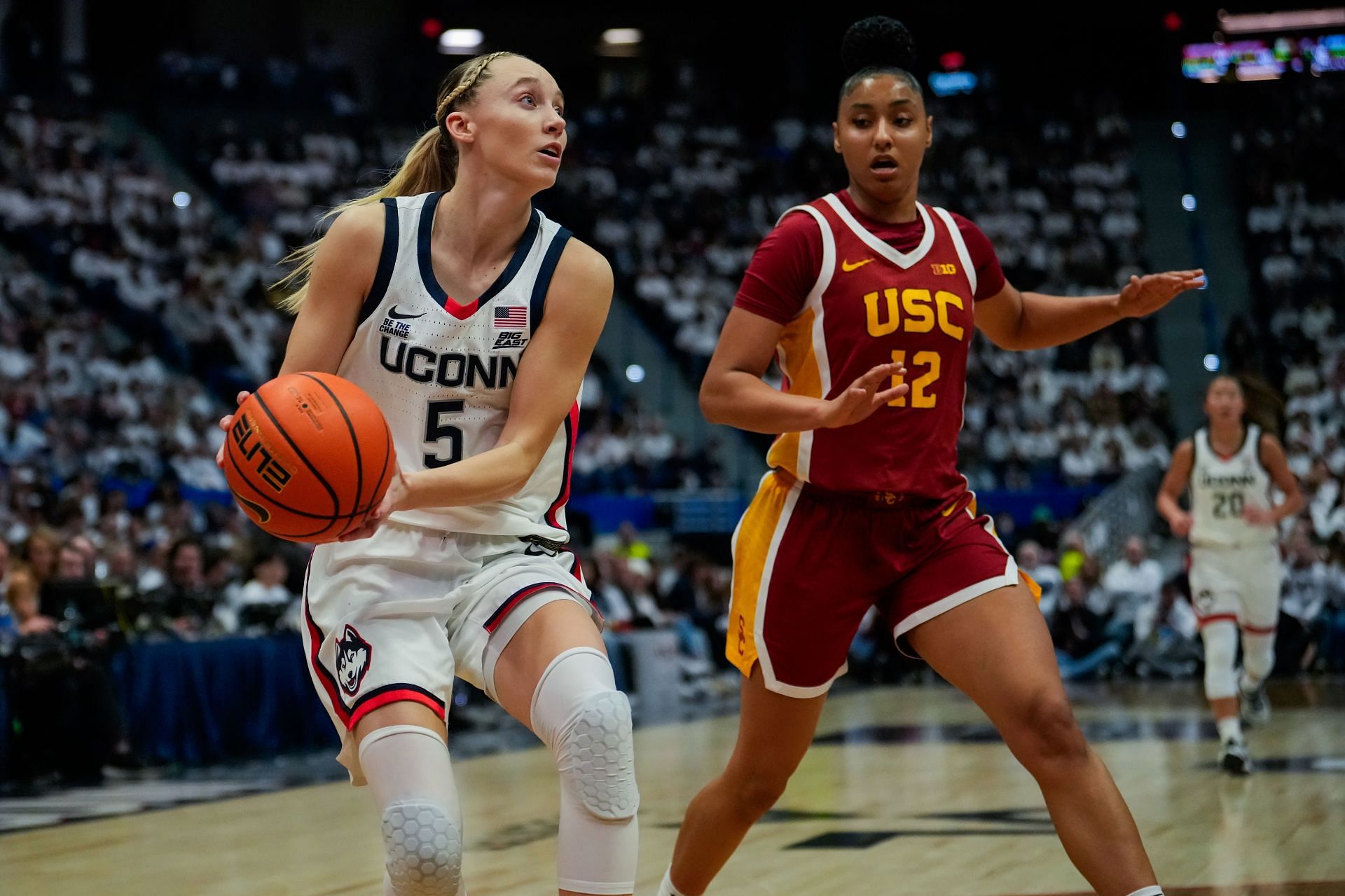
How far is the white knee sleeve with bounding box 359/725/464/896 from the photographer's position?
309cm

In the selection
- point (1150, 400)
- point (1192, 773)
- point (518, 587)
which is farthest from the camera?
point (1150, 400)

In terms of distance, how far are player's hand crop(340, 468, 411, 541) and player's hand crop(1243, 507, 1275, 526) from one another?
21.5ft

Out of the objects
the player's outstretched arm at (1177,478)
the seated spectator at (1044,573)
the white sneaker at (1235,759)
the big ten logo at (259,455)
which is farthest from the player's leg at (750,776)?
the seated spectator at (1044,573)

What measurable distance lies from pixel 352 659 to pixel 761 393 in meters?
1.17

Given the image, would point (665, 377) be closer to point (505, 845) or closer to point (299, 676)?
point (299, 676)

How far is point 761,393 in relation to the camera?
3.86 m

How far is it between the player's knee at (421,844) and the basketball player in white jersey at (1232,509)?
614cm

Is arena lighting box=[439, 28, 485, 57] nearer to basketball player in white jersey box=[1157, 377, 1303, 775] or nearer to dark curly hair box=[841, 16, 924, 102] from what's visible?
basketball player in white jersey box=[1157, 377, 1303, 775]

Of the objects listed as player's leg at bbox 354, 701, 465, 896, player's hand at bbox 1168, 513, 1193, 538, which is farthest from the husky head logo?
player's hand at bbox 1168, 513, 1193, 538

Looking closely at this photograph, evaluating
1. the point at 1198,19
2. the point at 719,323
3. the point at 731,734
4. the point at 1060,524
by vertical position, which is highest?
the point at 1198,19

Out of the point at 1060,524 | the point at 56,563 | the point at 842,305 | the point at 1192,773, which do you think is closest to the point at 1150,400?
the point at 1060,524

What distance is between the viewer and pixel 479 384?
355 centimetres

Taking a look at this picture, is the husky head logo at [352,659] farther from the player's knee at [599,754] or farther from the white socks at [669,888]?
the white socks at [669,888]

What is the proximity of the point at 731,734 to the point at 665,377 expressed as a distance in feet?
33.7
